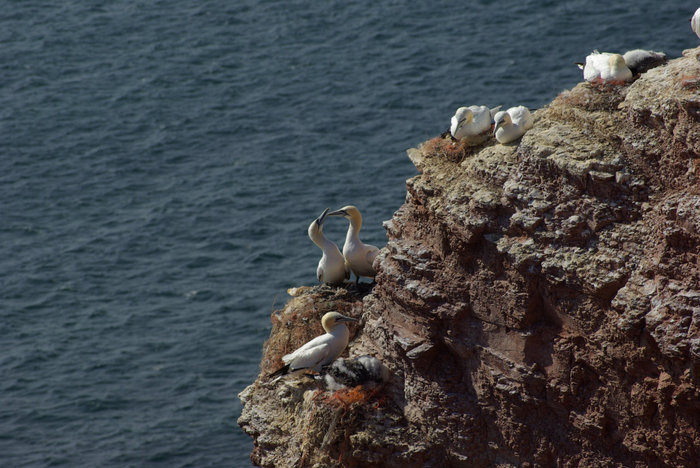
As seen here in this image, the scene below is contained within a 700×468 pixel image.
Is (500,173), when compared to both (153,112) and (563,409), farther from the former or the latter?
(153,112)

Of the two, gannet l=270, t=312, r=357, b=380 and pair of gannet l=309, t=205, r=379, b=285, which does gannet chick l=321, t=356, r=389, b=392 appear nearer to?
gannet l=270, t=312, r=357, b=380

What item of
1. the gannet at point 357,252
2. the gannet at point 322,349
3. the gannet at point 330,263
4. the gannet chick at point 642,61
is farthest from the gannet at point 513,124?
the gannet at point 330,263

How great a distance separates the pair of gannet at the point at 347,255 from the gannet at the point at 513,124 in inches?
197

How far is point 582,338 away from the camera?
12680 millimetres

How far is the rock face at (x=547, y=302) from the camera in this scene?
11.7m

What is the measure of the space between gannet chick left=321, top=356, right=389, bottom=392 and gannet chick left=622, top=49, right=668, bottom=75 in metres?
5.81

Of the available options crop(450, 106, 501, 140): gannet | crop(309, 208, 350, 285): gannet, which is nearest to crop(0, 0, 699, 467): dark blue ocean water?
crop(309, 208, 350, 285): gannet

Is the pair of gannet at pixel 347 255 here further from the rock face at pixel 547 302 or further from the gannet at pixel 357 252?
the rock face at pixel 547 302

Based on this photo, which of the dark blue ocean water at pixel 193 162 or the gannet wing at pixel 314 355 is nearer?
the gannet wing at pixel 314 355

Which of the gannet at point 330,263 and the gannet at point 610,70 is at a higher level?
the gannet at point 610,70

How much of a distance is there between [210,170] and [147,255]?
5.57m

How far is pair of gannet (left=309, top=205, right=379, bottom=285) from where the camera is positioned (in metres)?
18.2

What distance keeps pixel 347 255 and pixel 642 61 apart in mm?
6780

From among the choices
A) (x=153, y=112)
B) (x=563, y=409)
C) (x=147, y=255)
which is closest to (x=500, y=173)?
(x=563, y=409)
